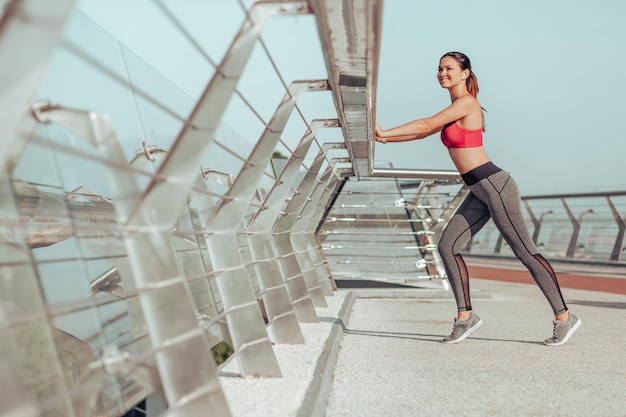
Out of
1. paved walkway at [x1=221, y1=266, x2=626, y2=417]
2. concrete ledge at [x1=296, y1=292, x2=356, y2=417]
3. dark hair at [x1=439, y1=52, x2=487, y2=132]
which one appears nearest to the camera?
concrete ledge at [x1=296, y1=292, x2=356, y2=417]

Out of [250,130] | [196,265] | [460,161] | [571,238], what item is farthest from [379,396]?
[571,238]

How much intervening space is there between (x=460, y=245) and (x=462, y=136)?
76cm

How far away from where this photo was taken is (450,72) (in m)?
6.18

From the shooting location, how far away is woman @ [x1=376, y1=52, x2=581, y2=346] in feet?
19.6

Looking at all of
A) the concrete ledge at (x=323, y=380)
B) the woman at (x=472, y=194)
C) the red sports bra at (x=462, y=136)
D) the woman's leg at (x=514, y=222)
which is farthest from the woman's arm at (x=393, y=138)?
the concrete ledge at (x=323, y=380)

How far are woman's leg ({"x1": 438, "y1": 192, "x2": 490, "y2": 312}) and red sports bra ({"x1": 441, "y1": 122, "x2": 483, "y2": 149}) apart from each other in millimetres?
461

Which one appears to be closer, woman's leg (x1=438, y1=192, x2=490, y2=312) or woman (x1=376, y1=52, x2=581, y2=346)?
woman (x1=376, y1=52, x2=581, y2=346)

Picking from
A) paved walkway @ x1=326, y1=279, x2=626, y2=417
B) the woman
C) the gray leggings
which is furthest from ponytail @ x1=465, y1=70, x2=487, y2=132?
paved walkway @ x1=326, y1=279, x2=626, y2=417

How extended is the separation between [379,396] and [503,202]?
2.23 metres

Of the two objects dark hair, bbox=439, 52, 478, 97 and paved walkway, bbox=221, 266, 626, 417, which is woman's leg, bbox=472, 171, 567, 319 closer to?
paved walkway, bbox=221, 266, 626, 417

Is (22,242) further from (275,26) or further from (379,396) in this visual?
(379,396)

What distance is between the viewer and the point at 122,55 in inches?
160

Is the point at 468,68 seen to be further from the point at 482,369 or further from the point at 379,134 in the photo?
the point at 482,369

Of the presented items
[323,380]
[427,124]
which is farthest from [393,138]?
[323,380]
